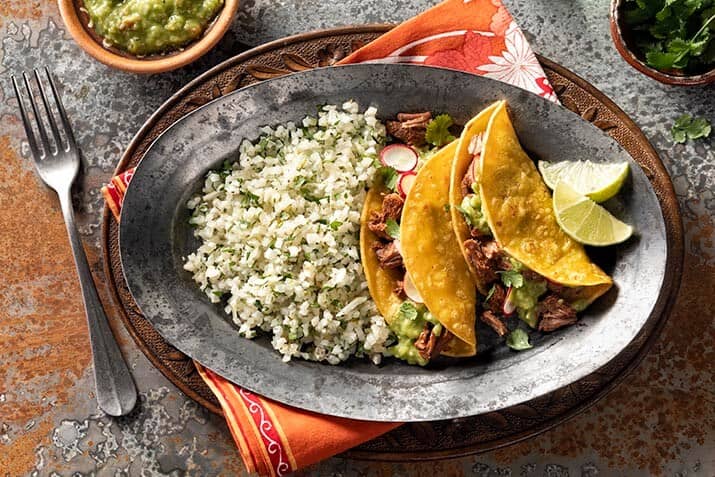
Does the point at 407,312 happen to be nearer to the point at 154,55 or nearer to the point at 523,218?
the point at 523,218

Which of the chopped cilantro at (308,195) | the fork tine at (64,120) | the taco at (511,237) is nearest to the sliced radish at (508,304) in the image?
the taco at (511,237)

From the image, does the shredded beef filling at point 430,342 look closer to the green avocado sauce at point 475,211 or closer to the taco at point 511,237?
the taco at point 511,237

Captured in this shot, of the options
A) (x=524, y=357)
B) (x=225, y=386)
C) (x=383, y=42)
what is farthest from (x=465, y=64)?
(x=225, y=386)

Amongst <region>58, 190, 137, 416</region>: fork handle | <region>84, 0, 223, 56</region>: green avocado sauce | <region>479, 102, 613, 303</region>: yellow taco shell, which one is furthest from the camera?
<region>58, 190, 137, 416</region>: fork handle

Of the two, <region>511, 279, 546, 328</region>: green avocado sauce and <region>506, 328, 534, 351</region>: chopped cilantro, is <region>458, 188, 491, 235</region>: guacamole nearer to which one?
<region>511, 279, 546, 328</region>: green avocado sauce

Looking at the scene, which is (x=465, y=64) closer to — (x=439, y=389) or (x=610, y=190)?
(x=610, y=190)

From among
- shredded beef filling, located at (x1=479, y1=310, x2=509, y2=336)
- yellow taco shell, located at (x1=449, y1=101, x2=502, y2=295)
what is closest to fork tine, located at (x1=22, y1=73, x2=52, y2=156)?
yellow taco shell, located at (x1=449, y1=101, x2=502, y2=295)

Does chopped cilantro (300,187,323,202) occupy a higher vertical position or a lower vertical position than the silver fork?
higher
